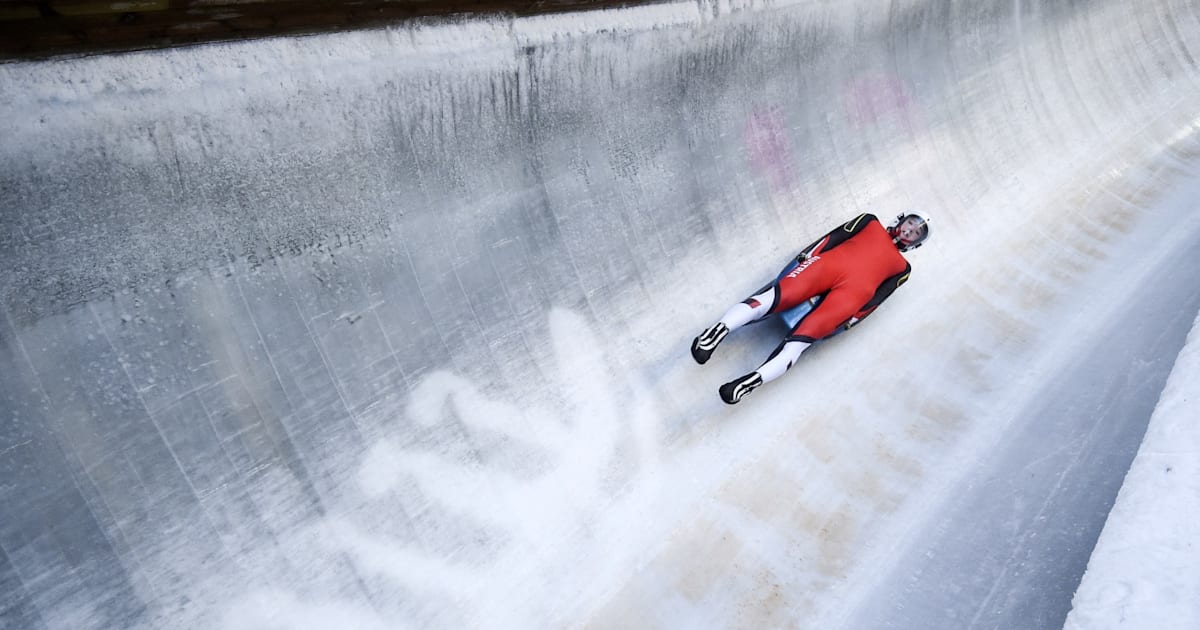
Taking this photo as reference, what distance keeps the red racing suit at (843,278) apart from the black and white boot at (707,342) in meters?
0.34

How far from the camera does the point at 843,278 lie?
11.8 ft

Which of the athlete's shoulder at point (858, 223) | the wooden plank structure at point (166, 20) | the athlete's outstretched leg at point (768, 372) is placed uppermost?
the wooden plank structure at point (166, 20)

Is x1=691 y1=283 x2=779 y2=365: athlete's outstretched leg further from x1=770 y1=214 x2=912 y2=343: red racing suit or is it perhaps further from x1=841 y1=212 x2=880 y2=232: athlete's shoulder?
x1=841 y1=212 x2=880 y2=232: athlete's shoulder

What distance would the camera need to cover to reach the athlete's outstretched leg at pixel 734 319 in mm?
3195

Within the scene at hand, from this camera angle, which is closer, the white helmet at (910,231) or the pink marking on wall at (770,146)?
the white helmet at (910,231)

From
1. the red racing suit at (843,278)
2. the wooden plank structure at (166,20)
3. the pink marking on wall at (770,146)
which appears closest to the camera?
the wooden plank structure at (166,20)

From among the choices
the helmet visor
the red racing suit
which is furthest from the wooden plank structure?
the helmet visor

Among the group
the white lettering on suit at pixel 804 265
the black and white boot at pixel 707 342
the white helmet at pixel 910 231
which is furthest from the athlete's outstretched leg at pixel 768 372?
the white helmet at pixel 910 231

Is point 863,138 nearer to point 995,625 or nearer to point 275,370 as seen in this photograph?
point 995,625

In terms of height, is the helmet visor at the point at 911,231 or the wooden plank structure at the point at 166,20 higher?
the wooden plank structure at the point at 166,20

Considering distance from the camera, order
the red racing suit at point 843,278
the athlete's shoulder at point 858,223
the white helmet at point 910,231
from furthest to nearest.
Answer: the white helmet at point 910,231, the athlete's shoulder at point 858,223, the red racing suit at point 843,278

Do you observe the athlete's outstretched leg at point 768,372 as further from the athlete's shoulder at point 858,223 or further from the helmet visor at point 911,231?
the helmet visor at point 911,231

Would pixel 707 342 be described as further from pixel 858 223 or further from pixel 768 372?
pixel 858 223

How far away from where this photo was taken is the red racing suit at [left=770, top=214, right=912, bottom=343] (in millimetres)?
3510
